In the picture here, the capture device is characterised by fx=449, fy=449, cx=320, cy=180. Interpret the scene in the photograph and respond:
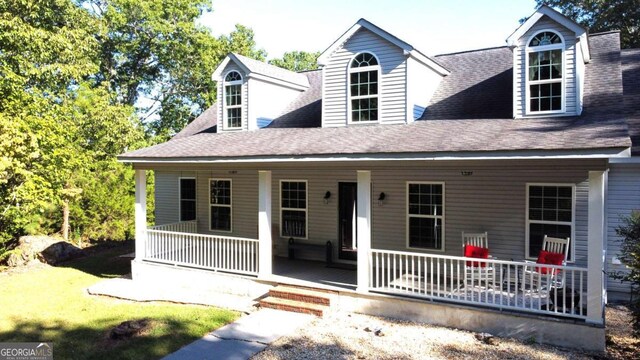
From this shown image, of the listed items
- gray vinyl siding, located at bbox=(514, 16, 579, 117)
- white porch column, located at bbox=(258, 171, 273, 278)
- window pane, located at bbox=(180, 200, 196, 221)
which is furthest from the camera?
window pane, located at bbox=(180, 200, 196, 221)

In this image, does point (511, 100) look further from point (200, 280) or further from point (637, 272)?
point (200, 280)

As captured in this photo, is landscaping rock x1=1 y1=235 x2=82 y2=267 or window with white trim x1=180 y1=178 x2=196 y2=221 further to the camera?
window with white trim x1=180 y1=178 x2=196 y2=221

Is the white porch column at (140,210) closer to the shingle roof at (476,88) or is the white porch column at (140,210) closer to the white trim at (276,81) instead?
the white trim at (276,81)

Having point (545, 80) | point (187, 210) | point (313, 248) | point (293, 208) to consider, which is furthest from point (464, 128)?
point (187, 210)

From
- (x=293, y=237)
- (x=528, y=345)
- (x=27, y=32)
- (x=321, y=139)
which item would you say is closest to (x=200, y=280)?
(x=293, y=237)

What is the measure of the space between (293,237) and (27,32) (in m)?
11.9

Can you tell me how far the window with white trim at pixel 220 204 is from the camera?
1362cm

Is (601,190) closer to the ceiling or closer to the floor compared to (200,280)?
closer to the ceiling

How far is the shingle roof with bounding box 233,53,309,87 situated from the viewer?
13.0m

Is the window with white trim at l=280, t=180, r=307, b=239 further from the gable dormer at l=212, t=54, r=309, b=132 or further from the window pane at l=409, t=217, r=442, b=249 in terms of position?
the window pane at l=409, t=217, r=442, b=249

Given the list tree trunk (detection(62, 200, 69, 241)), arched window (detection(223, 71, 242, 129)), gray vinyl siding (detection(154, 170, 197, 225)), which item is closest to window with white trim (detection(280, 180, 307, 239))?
arched window (detection(223, 71, 242, 129))

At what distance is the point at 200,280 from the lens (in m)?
10.8

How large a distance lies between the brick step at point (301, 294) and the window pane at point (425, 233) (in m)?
2.86

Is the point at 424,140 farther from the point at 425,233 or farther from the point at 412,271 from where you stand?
the point at 425,233
